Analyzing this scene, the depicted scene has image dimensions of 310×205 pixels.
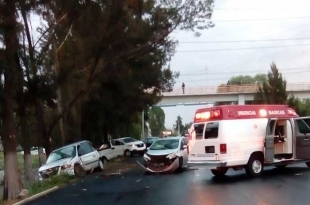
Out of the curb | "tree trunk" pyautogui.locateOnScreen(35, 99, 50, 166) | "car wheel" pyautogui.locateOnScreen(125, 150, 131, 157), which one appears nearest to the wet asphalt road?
the curb

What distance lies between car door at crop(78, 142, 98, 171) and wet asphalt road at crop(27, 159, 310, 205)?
4.25 m

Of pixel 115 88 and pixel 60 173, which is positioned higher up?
pixel 115 88

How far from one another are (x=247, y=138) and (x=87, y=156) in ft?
34.7

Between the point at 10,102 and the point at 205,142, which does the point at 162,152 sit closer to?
the point at 205,142

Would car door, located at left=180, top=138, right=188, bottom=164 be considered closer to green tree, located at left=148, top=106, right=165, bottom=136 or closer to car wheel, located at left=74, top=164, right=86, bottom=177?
car wheel, located at left=74, top=164, right=86, bottom=177

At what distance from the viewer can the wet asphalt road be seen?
14328mm

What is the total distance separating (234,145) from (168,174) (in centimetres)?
557

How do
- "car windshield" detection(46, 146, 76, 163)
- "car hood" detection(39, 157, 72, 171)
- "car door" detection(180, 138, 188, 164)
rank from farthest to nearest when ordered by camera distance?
"car windshield" detection(46, 146, 76, 163) < "car hood" detection(39, 157, 72, 171) < "car door" detection(180, 138, 188, 164)

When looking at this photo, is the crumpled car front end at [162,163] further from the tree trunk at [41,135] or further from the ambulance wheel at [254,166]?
the tree trunk at [41,135]

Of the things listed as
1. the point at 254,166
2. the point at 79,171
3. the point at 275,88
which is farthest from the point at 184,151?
the point at 275,88

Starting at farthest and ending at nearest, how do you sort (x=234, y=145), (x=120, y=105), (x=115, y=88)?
(x=120, y=105)
(x=115, y=88)
(x=234, y=145)

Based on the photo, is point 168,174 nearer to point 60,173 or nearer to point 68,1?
point 60,173

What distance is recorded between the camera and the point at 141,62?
121 feet

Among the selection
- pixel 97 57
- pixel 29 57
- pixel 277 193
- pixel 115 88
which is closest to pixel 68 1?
pixel 29 57
